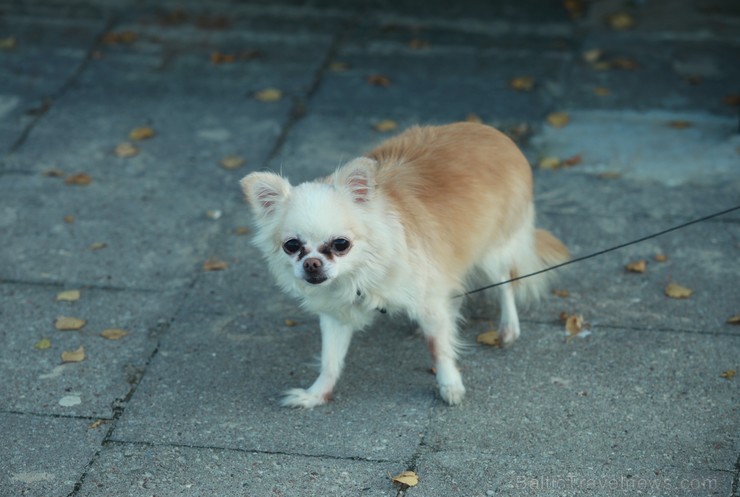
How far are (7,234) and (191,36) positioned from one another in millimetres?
3393

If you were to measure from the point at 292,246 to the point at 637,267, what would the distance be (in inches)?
101

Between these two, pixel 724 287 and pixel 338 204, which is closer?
pixel 338 204

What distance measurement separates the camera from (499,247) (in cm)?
568

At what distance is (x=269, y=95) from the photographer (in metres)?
8.53

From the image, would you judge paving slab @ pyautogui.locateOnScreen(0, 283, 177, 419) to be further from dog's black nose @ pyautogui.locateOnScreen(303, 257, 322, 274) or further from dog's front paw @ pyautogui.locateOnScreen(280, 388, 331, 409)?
dog's black nose @ pyautogui.locateOnScreen(303, 257, 322, 274)

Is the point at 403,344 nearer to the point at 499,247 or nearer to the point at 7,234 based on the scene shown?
the point at 499,247

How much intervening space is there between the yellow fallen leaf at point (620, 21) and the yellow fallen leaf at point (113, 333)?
5.73m

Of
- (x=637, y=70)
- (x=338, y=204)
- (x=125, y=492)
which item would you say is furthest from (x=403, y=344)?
(x=637, y=70)

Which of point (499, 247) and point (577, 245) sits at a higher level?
point (499, 247)

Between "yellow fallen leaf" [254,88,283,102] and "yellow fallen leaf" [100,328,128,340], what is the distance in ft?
10.3

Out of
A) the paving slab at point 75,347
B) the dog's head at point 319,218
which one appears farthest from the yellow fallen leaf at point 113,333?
the dog's head at point 319,218

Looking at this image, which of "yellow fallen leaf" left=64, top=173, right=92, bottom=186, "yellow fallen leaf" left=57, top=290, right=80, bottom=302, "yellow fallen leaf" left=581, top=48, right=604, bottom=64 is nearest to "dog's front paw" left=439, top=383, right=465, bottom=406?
"yellow fallen leaf" left=57, top=290, right=80, bottom=302

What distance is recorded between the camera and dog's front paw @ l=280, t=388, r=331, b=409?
5.30m

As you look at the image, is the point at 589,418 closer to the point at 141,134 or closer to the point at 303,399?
the point at 303,399
